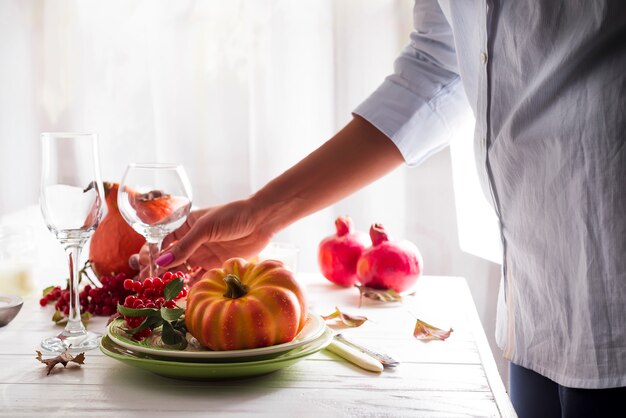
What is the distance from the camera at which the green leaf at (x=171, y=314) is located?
0.84 m

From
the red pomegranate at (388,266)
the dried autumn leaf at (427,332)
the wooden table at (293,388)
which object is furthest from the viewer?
the red pomegranate at (388,266)

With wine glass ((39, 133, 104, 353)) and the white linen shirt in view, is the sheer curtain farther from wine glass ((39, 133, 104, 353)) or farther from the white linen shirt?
wine glass ((39, 133, 104, 353))

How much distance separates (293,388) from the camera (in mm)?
795

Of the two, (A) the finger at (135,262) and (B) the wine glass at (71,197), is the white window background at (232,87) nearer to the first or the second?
(A) the finger at (135,262)

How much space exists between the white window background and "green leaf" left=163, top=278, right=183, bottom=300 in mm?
1201

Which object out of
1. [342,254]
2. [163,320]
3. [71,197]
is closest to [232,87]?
[342,254]

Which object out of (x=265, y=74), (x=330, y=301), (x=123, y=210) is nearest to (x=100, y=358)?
(x=123, y=210)

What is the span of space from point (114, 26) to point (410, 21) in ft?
2.62

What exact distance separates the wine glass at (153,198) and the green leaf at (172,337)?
232 millimetres

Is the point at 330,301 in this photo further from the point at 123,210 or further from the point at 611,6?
the point at 611,6

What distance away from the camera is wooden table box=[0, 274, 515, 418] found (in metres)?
0.74

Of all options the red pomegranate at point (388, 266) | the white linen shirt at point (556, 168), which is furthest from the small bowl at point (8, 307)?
the white linen shirt at point (556, 168)

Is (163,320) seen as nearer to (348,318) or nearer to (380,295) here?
(348,318)

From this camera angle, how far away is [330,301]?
1.17 m
